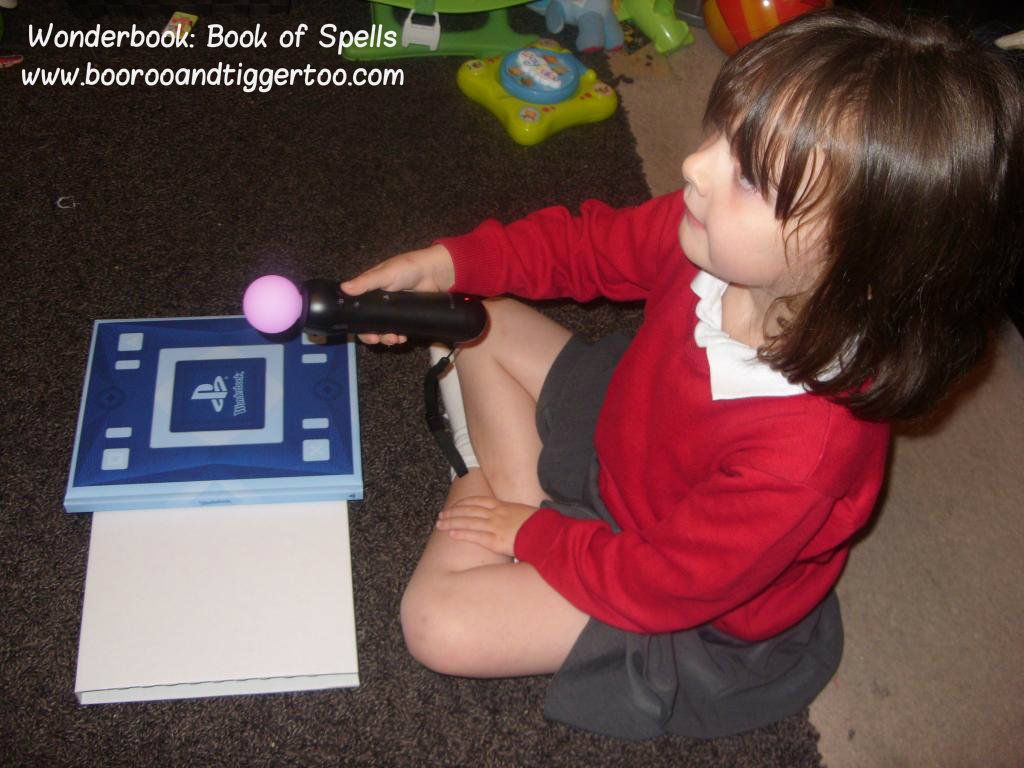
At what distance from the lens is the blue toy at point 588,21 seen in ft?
4.36

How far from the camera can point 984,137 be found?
20.6 inches

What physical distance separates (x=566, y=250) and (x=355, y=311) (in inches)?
8.4

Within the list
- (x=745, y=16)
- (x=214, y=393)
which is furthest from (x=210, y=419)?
(x=745, y=16)

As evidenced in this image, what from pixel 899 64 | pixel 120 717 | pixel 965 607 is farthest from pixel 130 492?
pixel 965 607

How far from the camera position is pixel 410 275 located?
796mm

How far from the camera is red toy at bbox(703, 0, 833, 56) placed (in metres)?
1.27

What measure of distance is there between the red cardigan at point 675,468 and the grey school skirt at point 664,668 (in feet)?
0.10

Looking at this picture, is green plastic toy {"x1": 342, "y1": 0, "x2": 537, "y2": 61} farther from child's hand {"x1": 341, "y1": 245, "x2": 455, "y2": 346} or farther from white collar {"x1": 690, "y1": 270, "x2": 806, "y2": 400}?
white collar {"x1": 690, "y1": 270, "x2": 806, "y2": 400}

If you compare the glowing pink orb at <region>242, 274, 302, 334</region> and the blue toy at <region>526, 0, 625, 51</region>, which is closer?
the glowing pink orb at <region>242, 274, 302, 334</region>

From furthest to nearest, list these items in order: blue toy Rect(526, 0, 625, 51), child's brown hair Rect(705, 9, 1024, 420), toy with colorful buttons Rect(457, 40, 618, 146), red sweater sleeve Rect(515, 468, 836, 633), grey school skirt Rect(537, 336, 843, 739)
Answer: blue toy Rect(526, 0, 625, 51)
toy with colorful buttons Rect(457, 40, 618, 146)
grey school skirt Rect(537, 336, 843, 739)
red sweater sleeve Rect(515, 468, 836, 633)
child's brown hair Rect(705, 9, 1024, 420)

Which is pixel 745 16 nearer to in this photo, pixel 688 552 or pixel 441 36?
pixel 441 36

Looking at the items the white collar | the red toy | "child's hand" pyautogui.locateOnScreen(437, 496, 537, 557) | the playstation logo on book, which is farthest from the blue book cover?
the red toy

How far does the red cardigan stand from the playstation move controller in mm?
77

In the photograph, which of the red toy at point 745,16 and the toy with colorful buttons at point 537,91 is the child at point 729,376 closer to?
the toy with colorful buttons at point 537,91
